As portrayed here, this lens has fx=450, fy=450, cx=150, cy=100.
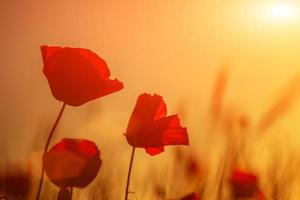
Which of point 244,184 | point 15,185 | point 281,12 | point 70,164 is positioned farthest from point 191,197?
point 281,12

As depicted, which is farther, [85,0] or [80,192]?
[85,0]

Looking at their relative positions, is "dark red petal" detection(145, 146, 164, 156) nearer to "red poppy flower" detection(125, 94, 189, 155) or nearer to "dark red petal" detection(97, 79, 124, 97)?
"red poppy flower" detection(125, 94, 189, 155)

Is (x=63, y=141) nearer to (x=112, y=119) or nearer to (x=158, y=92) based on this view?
(x=112, y=119)

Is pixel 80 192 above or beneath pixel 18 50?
beneath

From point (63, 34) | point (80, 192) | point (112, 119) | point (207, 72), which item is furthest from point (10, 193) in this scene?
point (207, 72)

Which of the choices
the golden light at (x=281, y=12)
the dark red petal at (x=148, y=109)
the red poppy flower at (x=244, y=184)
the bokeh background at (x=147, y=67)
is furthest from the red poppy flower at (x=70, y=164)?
the golden light at (x=281, y=12)

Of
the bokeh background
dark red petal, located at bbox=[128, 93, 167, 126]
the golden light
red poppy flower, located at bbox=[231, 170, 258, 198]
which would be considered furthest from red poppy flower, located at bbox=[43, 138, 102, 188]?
the golden light

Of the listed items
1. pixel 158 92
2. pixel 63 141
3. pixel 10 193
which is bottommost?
pixel 10 193

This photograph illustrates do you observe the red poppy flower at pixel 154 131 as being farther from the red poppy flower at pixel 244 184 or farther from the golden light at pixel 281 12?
the golden light at pixel 281 12
